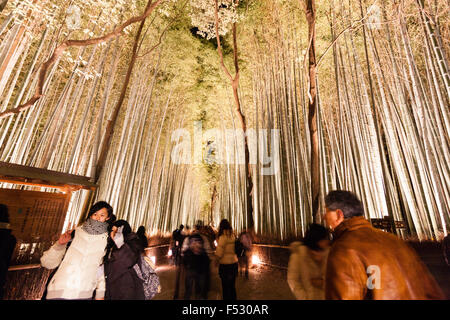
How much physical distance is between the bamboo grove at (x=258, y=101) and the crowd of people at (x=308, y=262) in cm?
185

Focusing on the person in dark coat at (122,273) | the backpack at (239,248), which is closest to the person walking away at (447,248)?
the backpack at (239,248)

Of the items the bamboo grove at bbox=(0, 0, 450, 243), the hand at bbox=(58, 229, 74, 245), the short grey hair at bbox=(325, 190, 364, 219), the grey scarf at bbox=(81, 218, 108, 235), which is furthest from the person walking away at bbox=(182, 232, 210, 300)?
the short grey hair at bbox=(325, 190, 364, 219)

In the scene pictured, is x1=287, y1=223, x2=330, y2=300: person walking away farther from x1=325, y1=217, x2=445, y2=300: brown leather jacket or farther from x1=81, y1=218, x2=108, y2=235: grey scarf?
x1=81, y1=218, x2=108, y2=235: grey scarf

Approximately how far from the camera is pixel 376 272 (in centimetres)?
73

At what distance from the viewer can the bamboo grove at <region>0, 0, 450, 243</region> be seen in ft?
9.77

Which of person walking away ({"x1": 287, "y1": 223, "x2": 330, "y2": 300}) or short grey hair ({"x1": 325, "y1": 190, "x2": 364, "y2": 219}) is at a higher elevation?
short grey hair ({"x1": 325, "y1": 190, "x2": 364, "y2": 219})

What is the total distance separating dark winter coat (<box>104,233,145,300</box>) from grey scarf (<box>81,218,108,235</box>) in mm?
204

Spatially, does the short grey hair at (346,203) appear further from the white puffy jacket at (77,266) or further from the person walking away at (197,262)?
the person walking away at (197,262)

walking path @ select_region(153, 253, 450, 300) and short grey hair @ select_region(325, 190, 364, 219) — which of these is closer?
short grey hair @ select_region(325, 190, 364, 219)

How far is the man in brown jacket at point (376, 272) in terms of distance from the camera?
72cm

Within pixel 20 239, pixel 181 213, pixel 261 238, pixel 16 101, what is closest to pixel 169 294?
pixel 20 239

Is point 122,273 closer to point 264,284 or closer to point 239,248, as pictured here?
point 239,248

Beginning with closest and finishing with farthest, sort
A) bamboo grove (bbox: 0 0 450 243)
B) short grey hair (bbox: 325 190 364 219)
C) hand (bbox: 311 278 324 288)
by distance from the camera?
short grey hair (bbox: 325 190 364 219) → hand (bbox: 311 278 324 288) → bamboo grove (bbox: 0 0 450 243)

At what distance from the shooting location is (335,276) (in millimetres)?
756
